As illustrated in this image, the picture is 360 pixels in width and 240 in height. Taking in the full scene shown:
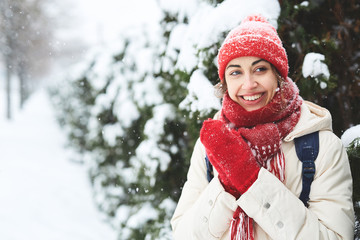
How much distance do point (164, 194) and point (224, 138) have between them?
2432 millimetres

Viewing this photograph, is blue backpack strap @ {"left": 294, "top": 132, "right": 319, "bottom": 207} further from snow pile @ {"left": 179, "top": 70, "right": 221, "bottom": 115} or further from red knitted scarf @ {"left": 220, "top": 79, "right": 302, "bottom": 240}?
snow pile @ {"left": 179, "top": 70, "right": 221, "bottom": 115}

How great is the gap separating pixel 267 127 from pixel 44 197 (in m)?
6.65

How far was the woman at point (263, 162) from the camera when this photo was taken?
133 centimetres

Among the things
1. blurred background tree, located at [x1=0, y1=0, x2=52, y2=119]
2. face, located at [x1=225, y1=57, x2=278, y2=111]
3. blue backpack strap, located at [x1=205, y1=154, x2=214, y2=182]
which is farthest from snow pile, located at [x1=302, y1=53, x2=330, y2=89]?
blurred background tree, located at [x1=0, y1=0, x2=52, y2=119]

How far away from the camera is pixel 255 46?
59.7 inches

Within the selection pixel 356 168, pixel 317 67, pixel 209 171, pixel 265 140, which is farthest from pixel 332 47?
pixel 209 171

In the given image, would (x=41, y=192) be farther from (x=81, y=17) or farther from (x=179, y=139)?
(x=81, y=17)

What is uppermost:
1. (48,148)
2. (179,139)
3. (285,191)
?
(48,148)

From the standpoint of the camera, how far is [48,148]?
12211mm

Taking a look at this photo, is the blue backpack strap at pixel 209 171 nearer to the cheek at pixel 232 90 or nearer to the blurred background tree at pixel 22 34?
the cheek at pixel 232 90

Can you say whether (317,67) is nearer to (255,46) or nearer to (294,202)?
Result: (255,46)

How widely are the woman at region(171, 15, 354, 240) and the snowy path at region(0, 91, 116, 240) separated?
444cm

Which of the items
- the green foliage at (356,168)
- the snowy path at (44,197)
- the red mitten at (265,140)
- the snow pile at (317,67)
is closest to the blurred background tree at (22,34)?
the snowy path at (44,197)

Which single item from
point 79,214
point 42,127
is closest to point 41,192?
point 79,214
